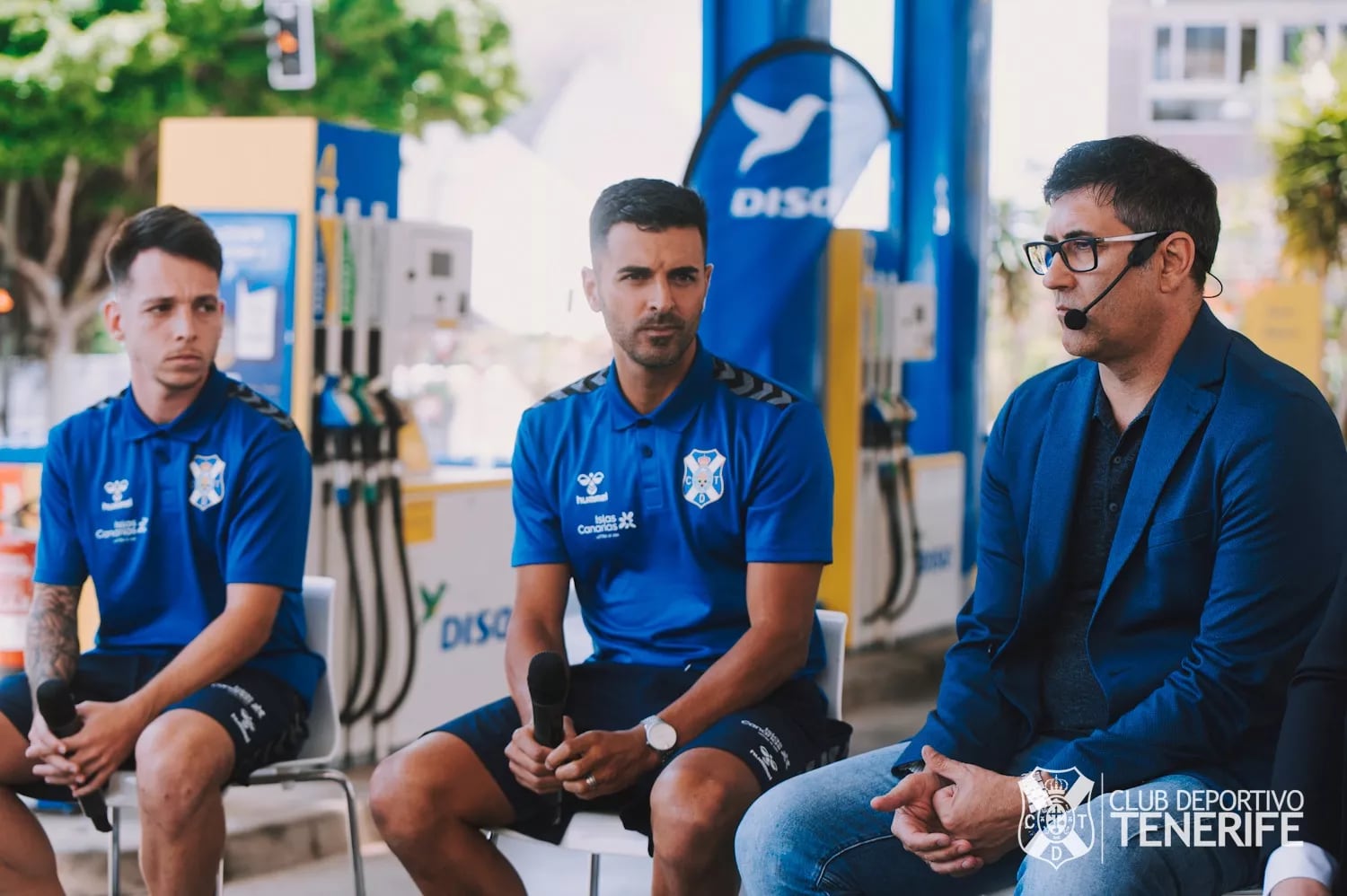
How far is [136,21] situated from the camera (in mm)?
17156

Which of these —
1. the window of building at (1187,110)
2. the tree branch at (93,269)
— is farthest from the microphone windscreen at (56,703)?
the window of building at (1187,110)

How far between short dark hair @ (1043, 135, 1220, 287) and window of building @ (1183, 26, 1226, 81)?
134ft

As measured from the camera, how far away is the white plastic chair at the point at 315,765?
2.88 meters

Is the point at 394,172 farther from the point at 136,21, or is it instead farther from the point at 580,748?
the point at 136,21

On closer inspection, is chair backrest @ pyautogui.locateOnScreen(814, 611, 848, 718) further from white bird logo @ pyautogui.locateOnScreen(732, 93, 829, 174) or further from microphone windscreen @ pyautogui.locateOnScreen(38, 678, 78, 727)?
white bird logo @ pyautogui.locateOnScreen(732, 93, 829, 174)

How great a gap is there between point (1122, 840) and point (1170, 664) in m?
0.31

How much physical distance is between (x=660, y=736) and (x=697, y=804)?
0.18m

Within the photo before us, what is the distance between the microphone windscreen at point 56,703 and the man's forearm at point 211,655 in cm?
14

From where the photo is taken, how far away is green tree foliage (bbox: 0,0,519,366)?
56.1 ft

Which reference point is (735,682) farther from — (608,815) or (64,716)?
(64,716)

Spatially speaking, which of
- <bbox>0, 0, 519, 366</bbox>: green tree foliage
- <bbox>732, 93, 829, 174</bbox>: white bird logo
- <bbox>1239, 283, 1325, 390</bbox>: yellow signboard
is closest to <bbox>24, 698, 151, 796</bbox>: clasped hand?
<bbox>732, 93, 829, 174</bbox>: white bird logo

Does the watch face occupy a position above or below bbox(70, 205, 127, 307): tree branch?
below
